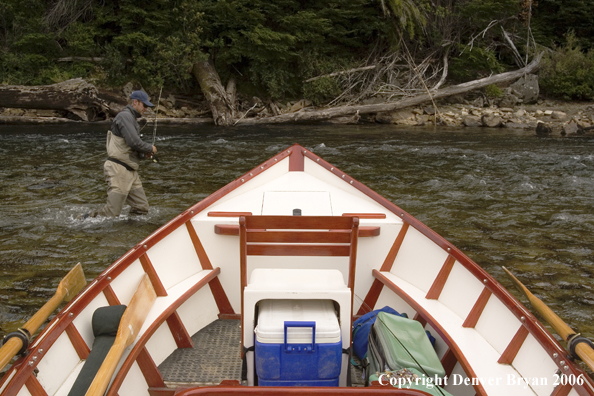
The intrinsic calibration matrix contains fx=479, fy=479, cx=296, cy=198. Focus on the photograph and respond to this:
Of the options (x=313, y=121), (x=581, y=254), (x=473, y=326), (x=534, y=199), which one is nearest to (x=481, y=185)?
(x=534, y=199)

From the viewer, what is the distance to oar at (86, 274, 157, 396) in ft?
7.62

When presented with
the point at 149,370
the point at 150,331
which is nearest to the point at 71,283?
the point at 150,331

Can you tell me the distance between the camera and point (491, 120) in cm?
1995

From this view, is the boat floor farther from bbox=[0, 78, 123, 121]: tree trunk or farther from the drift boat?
bbox=[0, 78, 123, 121]: tree trunk

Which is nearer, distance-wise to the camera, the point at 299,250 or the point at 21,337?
the point at 21,337

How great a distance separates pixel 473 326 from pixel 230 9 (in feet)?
66.5

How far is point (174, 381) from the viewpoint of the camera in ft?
11.3

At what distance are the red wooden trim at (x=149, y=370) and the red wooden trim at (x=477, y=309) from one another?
2139 mm

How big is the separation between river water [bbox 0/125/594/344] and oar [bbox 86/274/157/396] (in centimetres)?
205

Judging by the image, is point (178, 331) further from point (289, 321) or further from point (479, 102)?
point (479, 102)

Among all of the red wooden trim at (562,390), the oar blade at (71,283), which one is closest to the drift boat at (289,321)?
the red wooden trim at (562,390)

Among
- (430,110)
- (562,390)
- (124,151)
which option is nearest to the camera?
(562,390)

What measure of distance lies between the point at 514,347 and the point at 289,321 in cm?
140

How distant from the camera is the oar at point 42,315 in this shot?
214 cm
